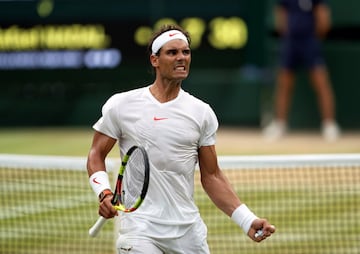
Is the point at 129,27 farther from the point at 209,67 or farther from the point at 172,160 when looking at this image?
the point at 172,160

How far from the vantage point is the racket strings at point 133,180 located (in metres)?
4.37

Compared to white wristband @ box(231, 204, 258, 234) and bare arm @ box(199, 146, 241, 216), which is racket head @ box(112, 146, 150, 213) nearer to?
bare arm @ box(199, 146, 241, 216)

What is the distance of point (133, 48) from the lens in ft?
41.4

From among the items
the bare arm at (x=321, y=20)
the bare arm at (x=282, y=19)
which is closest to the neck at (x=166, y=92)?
the bare arm at (x=321, y=20)

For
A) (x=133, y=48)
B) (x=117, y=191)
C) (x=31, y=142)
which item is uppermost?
(x=117, y=191)

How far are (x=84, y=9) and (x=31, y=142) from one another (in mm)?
1893

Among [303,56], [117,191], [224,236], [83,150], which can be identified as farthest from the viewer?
[303,56]

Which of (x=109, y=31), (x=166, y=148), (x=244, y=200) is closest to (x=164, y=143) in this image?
(x=166, y=148)

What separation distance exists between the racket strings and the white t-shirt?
0.20 ft

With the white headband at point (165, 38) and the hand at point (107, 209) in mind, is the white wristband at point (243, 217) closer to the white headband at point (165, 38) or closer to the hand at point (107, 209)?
the hand at point (107, 209)

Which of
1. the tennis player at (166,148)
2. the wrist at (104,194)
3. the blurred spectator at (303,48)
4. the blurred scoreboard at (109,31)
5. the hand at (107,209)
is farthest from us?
the blurred scoreboard at (109,31)

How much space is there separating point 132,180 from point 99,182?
14cm

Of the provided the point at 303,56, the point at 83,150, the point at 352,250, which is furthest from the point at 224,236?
the point at 303,56

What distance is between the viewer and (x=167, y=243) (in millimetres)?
4438
